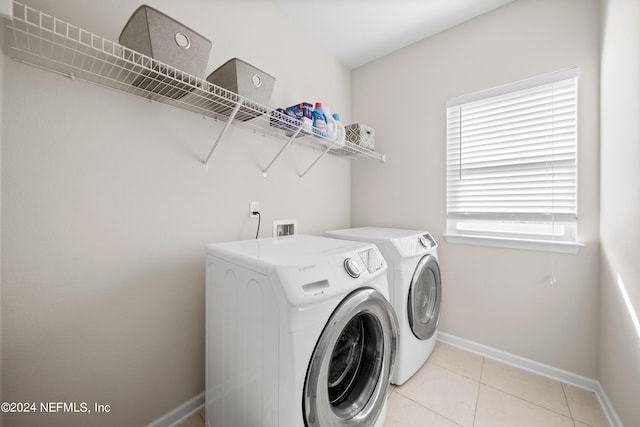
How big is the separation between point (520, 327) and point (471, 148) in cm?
135

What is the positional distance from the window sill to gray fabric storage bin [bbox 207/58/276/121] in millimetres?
1705

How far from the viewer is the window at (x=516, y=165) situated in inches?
63.8

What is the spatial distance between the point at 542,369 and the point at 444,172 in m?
1.51

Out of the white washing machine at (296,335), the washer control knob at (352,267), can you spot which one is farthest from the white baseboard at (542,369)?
the washer control knob at (352,267)

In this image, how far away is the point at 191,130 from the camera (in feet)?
4.50

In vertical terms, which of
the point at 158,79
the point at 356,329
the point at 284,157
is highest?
the point at 158,79

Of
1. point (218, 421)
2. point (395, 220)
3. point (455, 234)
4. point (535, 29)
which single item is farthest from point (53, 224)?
point (535, 29)

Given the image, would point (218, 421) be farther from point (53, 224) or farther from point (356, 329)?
point (53, 224)

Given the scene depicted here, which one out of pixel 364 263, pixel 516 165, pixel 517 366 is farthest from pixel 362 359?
pixel 516 165

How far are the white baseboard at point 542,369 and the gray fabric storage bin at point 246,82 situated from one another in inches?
87.4

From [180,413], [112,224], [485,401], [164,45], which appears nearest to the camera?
[164,45]

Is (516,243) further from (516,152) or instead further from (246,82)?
(246,82)

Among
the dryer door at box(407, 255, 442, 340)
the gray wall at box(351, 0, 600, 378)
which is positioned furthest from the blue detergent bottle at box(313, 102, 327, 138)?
the dryer door at box(407, 255, 442, 340)

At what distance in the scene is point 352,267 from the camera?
1026mm
